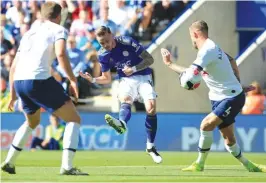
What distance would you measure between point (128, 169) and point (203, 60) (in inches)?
101

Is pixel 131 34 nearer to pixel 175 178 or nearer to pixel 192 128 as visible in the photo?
pixel 192 128

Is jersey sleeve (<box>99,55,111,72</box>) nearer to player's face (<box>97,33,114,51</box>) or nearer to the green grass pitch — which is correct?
player's face (<box>97,33,114,51</box>)

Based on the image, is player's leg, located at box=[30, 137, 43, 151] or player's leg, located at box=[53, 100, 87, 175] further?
player's leg, located at box=[30, 137, 43, 151]

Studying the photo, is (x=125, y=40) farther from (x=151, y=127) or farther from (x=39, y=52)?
(x=39, y=52)

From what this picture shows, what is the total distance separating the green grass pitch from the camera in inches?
473

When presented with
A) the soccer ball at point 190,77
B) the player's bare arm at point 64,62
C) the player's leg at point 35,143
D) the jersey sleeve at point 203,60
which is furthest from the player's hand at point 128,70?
the player's leg at point 35,143

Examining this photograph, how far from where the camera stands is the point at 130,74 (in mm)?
15508

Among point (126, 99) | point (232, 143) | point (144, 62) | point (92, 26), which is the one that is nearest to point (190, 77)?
point (232, 143)

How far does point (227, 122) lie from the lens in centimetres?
1308

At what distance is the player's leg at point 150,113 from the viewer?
15.1 m

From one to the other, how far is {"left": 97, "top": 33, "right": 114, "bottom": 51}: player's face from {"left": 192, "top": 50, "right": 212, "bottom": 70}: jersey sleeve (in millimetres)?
2796

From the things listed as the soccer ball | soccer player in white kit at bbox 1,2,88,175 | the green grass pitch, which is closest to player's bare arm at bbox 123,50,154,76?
the green grass pitch

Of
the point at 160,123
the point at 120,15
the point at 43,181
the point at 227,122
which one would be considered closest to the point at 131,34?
the point at 120,15

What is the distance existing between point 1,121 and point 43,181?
1049 cm
